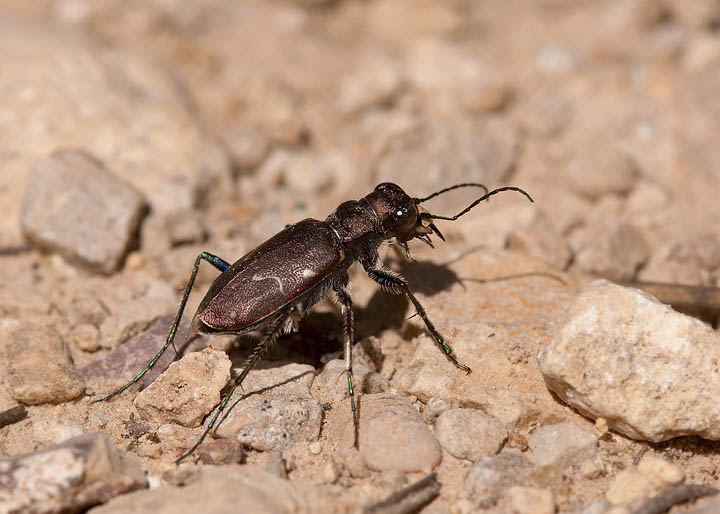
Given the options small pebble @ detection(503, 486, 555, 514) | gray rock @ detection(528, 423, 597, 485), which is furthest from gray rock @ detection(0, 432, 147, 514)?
gray rock @ detection(528, 423, 597, 485)

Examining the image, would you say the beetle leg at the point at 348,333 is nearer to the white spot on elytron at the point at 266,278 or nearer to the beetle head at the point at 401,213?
the white spot on elytron at the point at 266,278

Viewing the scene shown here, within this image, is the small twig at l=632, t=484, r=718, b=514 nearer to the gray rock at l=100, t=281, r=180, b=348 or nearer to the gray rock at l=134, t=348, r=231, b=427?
the gray rock at l=134, t=348, r=231, b=427

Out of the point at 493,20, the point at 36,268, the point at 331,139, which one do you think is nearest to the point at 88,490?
the point at 36,268

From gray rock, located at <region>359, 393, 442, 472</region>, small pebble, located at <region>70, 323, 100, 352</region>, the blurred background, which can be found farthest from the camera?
the blurred background

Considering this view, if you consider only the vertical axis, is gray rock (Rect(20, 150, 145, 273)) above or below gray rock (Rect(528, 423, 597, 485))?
above

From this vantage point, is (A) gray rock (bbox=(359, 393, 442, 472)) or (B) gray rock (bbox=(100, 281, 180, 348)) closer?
(A) gray rock (bbox=(359, 393, 442, 472))

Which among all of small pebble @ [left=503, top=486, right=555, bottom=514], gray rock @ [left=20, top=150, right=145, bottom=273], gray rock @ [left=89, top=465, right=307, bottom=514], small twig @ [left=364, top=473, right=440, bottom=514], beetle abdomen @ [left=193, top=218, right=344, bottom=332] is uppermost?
gray rock @ [left=20, top=150, right=145, bottom=273]
